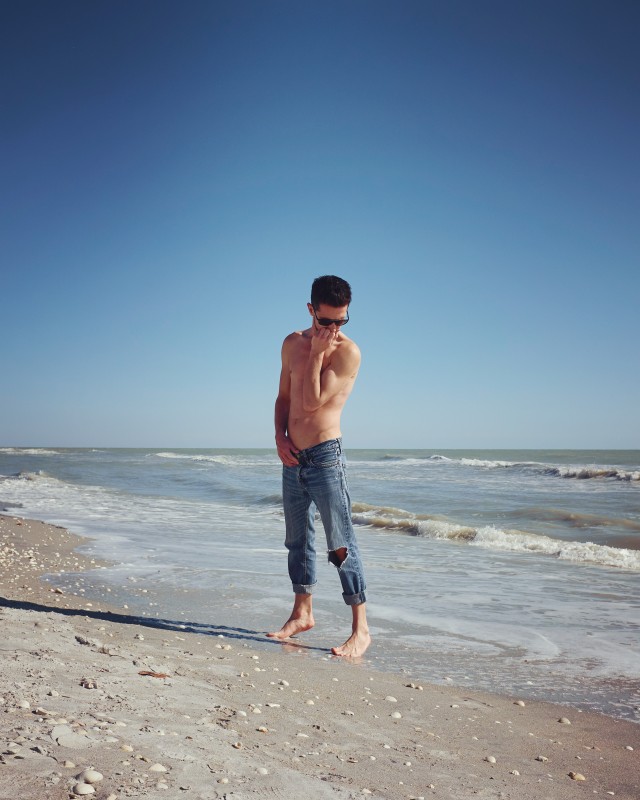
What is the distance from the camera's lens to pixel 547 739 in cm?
279

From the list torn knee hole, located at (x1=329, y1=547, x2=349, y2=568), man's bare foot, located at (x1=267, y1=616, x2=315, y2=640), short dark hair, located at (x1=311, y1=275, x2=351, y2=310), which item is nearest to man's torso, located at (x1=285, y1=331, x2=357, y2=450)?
short dark hair, located at (x1=311, y1=275, x2=351, y2=310)

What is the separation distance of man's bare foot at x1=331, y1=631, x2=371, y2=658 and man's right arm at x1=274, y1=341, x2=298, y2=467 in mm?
1097

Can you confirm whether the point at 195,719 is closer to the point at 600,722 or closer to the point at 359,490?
the point at 600,722

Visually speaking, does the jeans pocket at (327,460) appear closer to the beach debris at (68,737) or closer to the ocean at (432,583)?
the ocean at (432,583)

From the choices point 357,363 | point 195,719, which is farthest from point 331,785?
point 357,363

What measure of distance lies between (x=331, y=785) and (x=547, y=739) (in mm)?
1245

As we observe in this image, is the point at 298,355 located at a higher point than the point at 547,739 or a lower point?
higher

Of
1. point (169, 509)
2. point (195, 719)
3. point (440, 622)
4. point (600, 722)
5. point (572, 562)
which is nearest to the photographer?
point (195, 719)

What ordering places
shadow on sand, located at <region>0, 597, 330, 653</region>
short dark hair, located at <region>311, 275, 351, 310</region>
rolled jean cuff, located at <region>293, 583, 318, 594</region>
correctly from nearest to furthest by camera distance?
short dark hair, located at <region>311, 275, 351, 310</region> < shadow on sand, located at <region>0, 597, 330, 653</region> < rolled jean cuff, located at <region>293, 583, 318, 594</region>

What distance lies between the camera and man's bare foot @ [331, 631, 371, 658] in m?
3.94

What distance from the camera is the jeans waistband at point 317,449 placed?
4.14 metres

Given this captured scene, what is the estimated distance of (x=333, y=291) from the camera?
12.6 feet

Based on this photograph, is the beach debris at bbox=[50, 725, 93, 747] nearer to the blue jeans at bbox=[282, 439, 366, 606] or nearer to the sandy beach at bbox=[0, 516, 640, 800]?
the sandy beach at bbox=[0, 516, 640, 800]

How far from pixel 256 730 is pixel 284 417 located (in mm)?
2229
